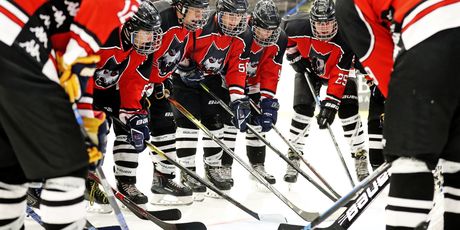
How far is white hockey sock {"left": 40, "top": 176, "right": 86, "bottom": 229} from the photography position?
5.11 feet

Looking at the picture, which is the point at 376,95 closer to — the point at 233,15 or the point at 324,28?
the point at 324,28

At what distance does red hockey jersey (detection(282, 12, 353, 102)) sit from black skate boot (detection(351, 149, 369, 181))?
482 mm

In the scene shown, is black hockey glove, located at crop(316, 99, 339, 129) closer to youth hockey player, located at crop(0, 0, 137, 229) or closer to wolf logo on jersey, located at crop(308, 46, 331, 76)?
wolf logo on jersey, located at crop(308, 46, 331, 76)

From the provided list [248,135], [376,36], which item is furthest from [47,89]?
[248,135]

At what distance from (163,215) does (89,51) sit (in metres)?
1.23

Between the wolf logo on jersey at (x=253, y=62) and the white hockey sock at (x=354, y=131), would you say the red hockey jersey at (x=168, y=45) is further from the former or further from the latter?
A: the white hockey sock at (x=354, y=131)

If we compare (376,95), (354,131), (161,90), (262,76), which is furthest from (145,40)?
(354,131)

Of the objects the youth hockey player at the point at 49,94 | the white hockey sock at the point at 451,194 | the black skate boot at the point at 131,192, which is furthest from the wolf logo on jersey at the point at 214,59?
the white hockey sock at the point at 451,194

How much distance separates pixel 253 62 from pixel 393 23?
200 cm

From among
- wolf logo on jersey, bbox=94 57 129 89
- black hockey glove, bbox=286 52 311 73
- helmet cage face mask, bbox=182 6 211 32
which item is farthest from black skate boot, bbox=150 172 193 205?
black hockey glove, bbox=286 52 311 73

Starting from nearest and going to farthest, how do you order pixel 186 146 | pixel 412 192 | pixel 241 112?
1. pixel 412 192
2. pixel 241 112
3. pixel 186 146

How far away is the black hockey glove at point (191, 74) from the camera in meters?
3.40

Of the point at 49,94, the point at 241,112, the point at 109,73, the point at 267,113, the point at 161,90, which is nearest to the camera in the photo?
the point at 49,94

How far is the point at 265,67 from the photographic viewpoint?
3.68 meters
